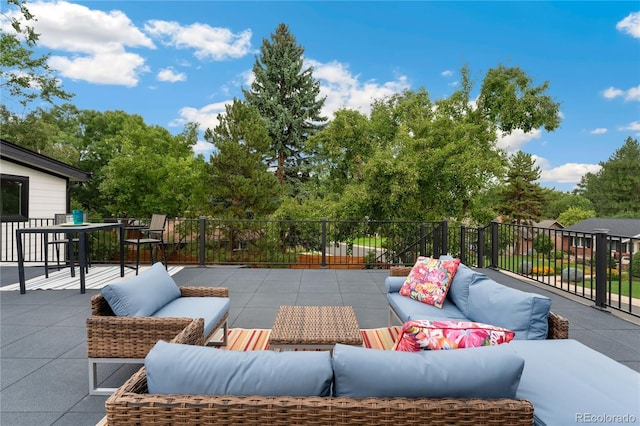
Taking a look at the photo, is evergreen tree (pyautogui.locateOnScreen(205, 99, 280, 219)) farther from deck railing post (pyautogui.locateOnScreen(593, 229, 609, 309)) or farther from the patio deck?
deck railing post (pyautogui.locateOnScreen(593, 229, 609, 309))

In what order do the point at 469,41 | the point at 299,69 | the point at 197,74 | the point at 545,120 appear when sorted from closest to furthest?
the point at 545,120 < the point at 469,41 < the point at 197,74 < the point at 299,69

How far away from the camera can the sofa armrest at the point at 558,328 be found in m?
2.11

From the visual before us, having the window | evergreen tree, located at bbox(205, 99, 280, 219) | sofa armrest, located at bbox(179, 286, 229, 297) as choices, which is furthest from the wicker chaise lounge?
evergreen tree, located at bbox(205, 99, 280, 219)

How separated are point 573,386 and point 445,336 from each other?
26.3 inches

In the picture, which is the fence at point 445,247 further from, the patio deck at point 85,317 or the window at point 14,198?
the patio deck at point 85,317

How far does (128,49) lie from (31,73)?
379 centimetres

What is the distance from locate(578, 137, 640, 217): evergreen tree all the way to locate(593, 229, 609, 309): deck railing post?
32.1m

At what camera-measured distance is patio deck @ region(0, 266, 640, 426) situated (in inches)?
84.5

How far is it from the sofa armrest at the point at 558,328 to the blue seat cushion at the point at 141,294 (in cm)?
270

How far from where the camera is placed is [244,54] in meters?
18.5

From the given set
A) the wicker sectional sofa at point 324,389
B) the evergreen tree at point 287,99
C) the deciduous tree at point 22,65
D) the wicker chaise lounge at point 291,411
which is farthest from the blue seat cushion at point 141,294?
the evergreen tree at point 287,99

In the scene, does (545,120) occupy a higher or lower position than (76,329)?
higher

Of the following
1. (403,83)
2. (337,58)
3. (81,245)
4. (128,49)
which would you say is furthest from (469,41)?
(81,245)

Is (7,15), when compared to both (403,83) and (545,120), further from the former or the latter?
(545,120)
